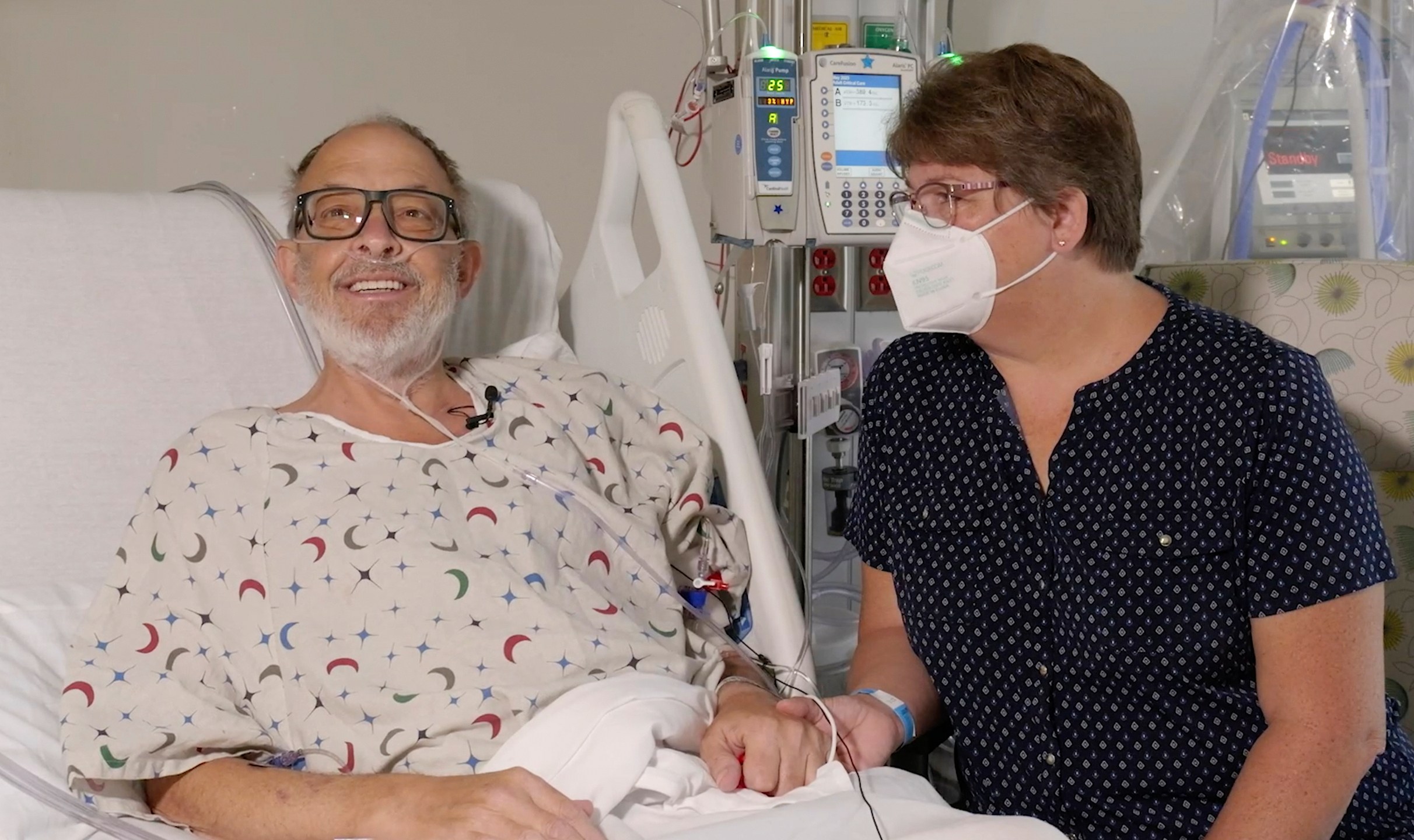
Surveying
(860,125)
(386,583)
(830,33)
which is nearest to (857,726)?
(386,583)

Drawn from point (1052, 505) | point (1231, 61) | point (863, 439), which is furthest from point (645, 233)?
point (1052, 505)

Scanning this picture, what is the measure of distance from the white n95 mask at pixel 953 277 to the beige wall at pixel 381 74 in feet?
5.63

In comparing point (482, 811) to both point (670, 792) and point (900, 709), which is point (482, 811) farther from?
point (900, 709)

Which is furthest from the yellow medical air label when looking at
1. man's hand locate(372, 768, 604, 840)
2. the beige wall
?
man's hand locate(372, 768, 604, 840)

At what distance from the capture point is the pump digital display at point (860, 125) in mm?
2225

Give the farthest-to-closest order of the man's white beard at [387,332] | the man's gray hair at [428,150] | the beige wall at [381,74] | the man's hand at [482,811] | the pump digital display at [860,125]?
the beige wall at [381,74]
the pump digital display at [860,125]
the man's gray hair at [428,150]
the man's white beard at [387,332]
the man's hand at [482,811]

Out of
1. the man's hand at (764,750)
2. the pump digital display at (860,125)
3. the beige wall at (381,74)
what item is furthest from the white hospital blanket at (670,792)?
the beige wall at (381,74)

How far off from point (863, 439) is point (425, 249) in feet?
2.14

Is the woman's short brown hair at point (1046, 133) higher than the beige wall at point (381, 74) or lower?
lower

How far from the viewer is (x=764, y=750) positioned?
135 centimetres

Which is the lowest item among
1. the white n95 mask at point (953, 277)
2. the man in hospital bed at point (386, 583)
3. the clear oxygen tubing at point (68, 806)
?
the clear oxygen tubing at point (68, 806)

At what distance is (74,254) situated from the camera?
1.86 m

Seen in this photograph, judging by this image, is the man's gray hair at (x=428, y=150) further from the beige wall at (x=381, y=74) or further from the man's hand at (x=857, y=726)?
the beige wall at (x=381, y=74)

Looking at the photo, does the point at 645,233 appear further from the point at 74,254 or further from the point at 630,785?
the point at 630,785
